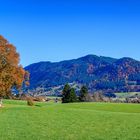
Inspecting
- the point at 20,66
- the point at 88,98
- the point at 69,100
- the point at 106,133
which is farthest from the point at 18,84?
the point at 88,98

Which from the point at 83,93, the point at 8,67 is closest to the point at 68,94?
the point at 83,93

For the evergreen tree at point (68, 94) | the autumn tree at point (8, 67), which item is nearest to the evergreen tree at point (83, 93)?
the evergreen tree at point (68, 94)

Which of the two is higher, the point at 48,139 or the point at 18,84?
the point at 18,84

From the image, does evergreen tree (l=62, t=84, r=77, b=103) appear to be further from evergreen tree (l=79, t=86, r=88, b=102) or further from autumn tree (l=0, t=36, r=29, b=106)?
autumn tree (l=0, t=36, r=29, b=106)

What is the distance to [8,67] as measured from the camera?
243 ft

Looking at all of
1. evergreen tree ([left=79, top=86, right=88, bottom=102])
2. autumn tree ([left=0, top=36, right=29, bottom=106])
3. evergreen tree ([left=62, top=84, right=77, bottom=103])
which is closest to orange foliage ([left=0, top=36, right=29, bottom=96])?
autumn tree ([left=0, top=36, right=29, bottom=106])

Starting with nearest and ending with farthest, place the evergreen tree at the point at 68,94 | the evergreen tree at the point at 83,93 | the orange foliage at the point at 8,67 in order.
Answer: the orange foliage at the point at 8,67 < the evergreen tree at the point at 68,94 < the evergreen tree at the point at 83,93

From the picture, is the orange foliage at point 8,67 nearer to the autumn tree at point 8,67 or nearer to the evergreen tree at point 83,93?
the autumn tree at point 8,67

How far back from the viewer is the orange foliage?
73363 millimetres

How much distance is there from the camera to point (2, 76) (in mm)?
72938

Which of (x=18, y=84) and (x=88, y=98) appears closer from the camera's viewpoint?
(x=18, y=84)

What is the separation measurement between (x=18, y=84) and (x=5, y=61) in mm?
4946

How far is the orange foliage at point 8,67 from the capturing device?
7336cm

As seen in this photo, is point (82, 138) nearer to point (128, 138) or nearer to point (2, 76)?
point (128, 138)
